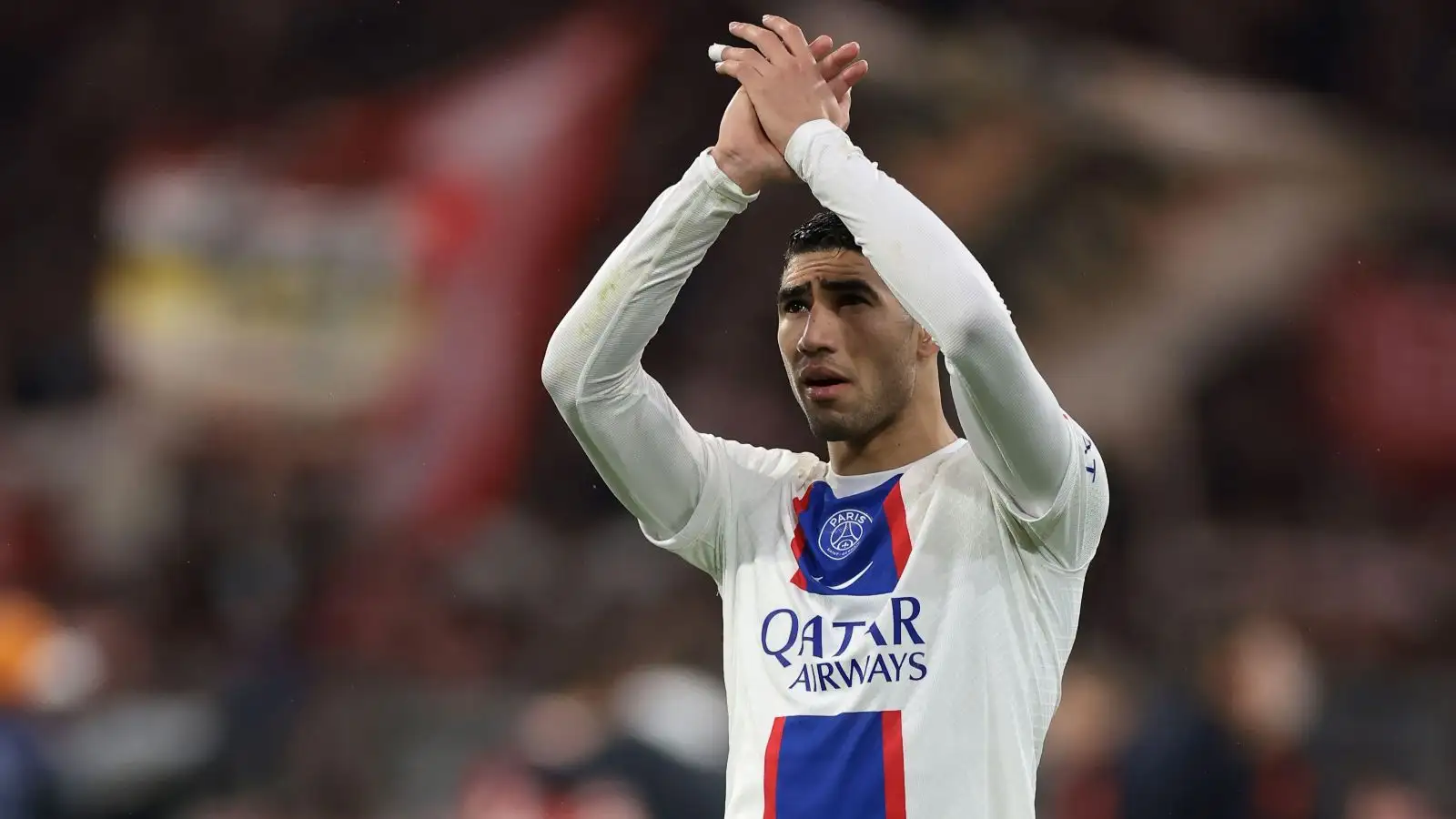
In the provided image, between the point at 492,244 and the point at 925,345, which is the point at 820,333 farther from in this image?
the point at 492,244

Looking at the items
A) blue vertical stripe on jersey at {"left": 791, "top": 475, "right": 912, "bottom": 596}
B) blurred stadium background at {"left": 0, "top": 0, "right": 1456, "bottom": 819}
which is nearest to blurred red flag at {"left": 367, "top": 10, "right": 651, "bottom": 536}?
blurred stadium background at {"left": 0, "top": 0, "right": 1456, "bottom": 819}

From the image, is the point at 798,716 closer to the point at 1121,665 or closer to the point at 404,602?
the point at 1121,665

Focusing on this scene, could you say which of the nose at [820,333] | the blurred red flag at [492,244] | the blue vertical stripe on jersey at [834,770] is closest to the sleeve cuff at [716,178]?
the nose at [820,333]

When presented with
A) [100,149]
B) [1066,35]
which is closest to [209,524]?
[100,149]

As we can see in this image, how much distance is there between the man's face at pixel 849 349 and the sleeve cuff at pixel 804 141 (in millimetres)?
227

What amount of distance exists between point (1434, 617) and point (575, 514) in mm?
3963

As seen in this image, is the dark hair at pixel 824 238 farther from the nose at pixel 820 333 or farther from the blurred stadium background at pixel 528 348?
the blurred stadium background at pixel 528 348

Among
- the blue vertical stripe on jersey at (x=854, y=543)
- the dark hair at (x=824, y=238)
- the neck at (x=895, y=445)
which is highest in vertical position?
the dark hair at (x=824, y=238)

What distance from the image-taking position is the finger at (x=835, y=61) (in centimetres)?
278

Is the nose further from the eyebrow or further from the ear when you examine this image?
the ear

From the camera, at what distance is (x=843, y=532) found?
9.08ft

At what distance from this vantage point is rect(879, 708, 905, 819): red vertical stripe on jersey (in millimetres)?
2508

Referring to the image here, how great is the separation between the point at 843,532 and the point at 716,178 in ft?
2.04

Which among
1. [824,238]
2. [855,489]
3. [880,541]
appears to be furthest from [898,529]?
[824,238]
